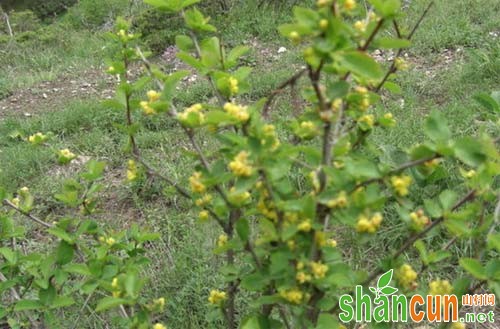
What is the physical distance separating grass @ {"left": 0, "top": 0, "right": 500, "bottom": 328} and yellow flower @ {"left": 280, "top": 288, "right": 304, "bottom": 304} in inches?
17.8

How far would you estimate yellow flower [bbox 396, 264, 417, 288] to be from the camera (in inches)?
55.4

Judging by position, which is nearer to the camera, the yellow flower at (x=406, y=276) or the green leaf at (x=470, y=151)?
the green leaf at (x=470, y=151)

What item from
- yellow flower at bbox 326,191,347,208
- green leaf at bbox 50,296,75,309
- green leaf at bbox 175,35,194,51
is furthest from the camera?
green leaf at bbox 50,296,75,309

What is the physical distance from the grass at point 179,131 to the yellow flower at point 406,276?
0.57 m

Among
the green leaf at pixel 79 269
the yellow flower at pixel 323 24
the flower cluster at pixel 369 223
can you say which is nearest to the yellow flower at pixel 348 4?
the yellow flower at pixel 323 24

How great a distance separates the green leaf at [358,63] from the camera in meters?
1.14

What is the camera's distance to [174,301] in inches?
96.8

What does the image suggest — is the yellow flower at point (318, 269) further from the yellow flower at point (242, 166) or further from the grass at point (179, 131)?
the grass at point (179, 131)

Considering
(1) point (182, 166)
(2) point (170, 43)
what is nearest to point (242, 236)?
(1) point (182, 166)

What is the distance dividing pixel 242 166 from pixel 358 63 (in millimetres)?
293

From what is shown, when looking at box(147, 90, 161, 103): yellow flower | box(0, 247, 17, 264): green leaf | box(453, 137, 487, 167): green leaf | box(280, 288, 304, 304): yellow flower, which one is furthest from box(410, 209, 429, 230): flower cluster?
box(0, 247, 17, 264): green leaf

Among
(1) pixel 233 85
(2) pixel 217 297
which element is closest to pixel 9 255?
(2) pixel 217 297

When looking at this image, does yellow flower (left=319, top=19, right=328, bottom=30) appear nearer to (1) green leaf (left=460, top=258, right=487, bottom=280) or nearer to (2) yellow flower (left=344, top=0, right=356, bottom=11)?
(2) yellow flower (left=344, top=0, right=356, bottom=11)

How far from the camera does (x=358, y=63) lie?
1.15 meters
